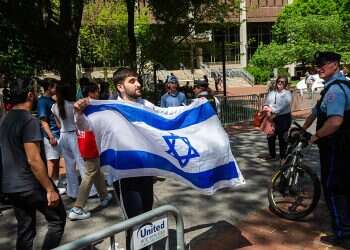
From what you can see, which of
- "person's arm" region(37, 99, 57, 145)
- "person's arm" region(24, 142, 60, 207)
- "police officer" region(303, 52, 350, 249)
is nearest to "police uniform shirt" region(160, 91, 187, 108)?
"person's arm" region(37, 99, 57, 145)

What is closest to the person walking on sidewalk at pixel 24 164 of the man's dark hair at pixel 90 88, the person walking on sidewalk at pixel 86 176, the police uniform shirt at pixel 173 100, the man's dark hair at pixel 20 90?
the man's dark hair at pixel 20 90

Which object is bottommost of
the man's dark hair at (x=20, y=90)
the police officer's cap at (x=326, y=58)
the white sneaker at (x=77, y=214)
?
the white sneaker at (x=77, y=214)

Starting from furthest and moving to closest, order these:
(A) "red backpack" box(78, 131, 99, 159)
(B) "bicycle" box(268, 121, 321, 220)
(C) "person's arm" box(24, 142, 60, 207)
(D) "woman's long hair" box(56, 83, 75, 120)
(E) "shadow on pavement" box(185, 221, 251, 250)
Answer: (D) "woman's long hair" box(56, 83, 75, 120) → (A) "red backpack" box(78, 131, 99, 159) → (B) "bicycle" box(268, 121, 321, 220) → (E) "shadow on pavement" box(185, 221, 251, 250) → (C) "person's arm" box(24, 142, 60, 207)

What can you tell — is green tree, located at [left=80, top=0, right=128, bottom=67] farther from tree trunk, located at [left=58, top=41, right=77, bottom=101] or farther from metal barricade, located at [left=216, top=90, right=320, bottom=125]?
tree trunk, located at [left=58, top=41, right=77, bottom=101]

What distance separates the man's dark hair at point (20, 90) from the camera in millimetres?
4059

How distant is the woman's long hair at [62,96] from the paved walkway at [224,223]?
1260 mm

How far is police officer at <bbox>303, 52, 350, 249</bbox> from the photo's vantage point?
15.8 ft

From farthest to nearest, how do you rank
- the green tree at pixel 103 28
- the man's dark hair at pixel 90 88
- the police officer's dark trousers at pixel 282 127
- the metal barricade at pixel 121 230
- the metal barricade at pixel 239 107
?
the green tree at pixel 103 28, the metal barricade at pixel 239 107, the police officer's dark trousers at pixel 282 127, the man's dark hair at pixel 90 88, the metal barricade at pixel 121 230

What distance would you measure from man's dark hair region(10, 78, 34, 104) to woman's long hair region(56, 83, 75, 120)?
7.61 feet

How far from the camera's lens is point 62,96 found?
6.52 metres

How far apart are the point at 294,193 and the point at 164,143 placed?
7.21 ft

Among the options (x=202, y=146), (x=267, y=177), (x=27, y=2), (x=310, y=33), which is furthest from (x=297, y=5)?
(x=202, y=146)

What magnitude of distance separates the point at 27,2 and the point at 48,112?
6.85m

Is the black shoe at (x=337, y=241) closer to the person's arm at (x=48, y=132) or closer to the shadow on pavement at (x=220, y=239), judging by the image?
the shadow on pavement at (x=220, y=239)
